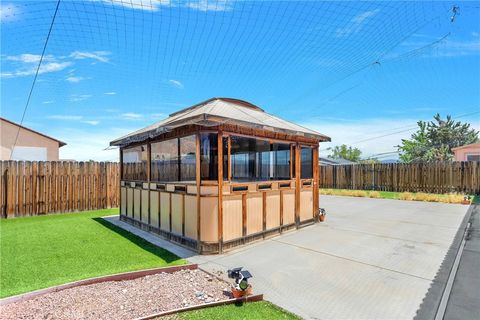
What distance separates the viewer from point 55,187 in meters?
8.43

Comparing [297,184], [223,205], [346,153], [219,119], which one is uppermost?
[346,153]

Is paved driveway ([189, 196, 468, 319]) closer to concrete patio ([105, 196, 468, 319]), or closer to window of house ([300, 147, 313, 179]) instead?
concrete patio ([105, 196, 468, 319])

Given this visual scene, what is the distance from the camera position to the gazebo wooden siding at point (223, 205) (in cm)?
452

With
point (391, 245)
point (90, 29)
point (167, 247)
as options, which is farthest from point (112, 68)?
point (391, 245)

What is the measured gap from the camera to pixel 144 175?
6.46 meters

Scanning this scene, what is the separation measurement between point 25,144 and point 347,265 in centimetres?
1845

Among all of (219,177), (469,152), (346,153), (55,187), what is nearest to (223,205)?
(219,177)

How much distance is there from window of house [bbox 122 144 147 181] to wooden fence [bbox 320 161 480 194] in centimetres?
1294

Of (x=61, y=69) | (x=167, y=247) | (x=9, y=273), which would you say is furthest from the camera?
(x=61, y=69)

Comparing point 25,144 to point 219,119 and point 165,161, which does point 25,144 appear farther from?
point 219,119

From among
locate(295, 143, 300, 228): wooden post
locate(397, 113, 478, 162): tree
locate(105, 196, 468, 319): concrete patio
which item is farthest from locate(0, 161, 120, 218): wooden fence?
locate(397, 113, 478, 162): tree

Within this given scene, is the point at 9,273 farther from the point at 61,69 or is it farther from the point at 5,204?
the point at 5,204

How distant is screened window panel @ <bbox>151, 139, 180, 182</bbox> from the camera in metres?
5.60

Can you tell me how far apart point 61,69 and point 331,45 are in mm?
6155
